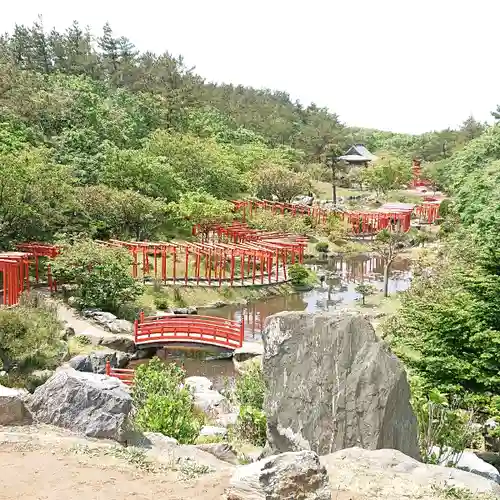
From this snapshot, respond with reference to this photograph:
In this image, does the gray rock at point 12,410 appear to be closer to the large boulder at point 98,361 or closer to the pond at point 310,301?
the large boulder at point 98,361

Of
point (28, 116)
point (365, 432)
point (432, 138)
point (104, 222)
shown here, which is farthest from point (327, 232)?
point (432, 138)

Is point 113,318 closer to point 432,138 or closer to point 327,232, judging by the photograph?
point 327,232

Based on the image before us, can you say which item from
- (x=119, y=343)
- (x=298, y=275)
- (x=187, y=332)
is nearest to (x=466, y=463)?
(x=187, y=332)

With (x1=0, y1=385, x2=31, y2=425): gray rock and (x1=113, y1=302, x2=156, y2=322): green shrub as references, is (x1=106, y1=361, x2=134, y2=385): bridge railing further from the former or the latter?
(x1=113, y1=302, x2=156, y2=322): green shrub

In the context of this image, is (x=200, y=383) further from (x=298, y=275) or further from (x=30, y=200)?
(x=30, y=200)

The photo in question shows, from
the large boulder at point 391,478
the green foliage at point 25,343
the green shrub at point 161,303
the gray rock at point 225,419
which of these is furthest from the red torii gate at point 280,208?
the large boulder at point 391,478

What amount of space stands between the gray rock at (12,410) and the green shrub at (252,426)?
3.31 m

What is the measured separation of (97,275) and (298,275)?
9764 mm

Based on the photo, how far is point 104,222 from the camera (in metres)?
29.0

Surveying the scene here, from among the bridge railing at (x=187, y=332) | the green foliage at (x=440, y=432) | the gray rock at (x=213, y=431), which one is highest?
the green foliage at (x=440, y=432)

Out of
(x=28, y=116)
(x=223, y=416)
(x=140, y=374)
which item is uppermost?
(x=28, y=116)

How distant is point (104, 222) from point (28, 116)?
44.4 ft

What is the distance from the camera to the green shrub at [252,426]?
9.98 m

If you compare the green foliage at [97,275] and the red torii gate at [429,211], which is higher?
the red torii gate at [429,211]
